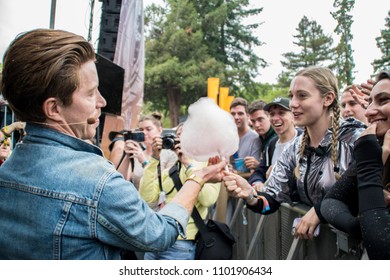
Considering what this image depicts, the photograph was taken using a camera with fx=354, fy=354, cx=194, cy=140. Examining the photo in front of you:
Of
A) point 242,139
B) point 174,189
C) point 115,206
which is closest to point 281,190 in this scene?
point 174,189

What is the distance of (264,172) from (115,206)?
249 cm

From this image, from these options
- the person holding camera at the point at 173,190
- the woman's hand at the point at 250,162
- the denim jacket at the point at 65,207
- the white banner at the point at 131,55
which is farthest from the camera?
Result: the white banner at the point at 131,55

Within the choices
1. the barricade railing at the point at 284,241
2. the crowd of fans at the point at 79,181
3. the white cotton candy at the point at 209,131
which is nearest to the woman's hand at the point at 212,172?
the crowd of fans at the point at 79,181

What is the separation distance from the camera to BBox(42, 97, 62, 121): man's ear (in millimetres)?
1073

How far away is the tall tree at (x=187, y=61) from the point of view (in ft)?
39.9

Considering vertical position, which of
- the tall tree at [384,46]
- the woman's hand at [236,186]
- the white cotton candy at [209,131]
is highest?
the tall tree at [384,46]

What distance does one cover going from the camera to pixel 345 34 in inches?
91.8

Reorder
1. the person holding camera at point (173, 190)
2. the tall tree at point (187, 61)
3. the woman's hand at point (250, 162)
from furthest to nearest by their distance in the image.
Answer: the tall tree at point (187, 61), the woman's hand at point (250, 162), the person holding camera at point (173, 190)

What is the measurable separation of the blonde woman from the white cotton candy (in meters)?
0.16

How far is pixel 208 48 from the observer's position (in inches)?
504

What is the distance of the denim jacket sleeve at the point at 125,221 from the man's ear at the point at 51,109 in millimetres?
263

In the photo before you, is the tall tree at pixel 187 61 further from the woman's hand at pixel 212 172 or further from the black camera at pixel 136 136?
the woman's hand at pixel 212 172

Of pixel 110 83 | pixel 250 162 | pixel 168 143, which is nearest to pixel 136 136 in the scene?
pixel 168 143

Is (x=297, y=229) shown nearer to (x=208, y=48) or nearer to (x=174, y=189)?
(x=174, y=189)
